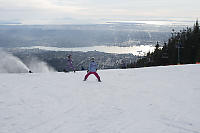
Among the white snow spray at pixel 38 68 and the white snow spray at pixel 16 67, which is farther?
the white snow spray at pixel 38 68

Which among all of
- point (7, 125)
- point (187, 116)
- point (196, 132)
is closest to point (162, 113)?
point (187, 116)

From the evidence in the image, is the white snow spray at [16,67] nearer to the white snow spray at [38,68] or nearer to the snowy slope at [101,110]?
the white snow spray at [38,68]

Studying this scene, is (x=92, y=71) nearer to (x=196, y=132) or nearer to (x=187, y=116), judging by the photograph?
(x=187, y=116)

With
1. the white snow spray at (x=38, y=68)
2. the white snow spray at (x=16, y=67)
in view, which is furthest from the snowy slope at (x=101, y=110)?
the white snow spray at (x=38, y=68)

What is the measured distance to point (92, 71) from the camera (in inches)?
421

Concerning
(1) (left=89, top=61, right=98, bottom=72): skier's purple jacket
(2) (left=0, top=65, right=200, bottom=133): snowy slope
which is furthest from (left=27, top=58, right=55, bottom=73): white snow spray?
(2) (left=0, top=65, right=200, bottom=133): snowy slope

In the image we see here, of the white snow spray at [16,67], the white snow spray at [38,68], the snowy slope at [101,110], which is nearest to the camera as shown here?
the snowy slope at [101,110]

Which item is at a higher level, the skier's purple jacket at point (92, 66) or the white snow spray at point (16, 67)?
the skier's purple jacket at point (92, 66)

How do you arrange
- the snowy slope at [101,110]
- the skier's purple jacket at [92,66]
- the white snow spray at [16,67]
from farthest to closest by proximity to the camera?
the white snow spray at [16,67] → the skier's purple jacket at [92,66] → the snowy slope at [101,110]

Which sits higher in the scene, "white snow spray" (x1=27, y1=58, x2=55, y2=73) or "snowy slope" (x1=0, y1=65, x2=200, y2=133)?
"snowy slope" (x1=0, y1=65, x2=200, y2=133)

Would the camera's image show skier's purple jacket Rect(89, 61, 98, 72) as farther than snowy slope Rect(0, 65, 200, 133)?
Yes

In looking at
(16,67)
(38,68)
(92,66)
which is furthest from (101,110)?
(38,68)

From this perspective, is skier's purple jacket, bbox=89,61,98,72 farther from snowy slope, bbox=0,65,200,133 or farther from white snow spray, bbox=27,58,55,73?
white snow spray, bbox=27,58,55,73

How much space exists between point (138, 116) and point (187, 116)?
4.61 feet
